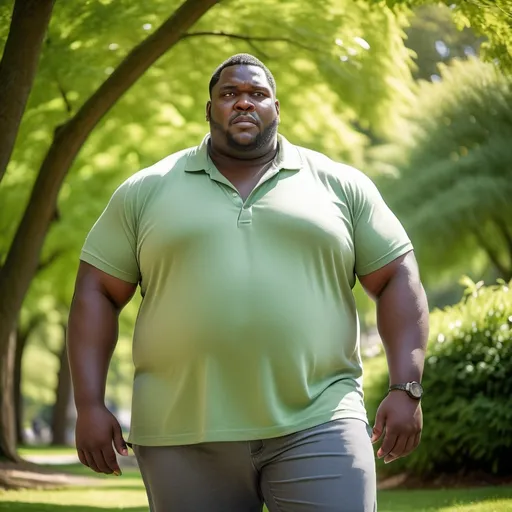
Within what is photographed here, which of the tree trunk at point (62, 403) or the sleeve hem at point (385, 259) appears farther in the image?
the tree trunk at point (62, 403)

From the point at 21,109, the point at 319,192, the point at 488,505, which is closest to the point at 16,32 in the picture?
the point at 21,109

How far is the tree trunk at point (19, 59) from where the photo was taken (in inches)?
360

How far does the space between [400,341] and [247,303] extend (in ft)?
1.73

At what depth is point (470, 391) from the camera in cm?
1155

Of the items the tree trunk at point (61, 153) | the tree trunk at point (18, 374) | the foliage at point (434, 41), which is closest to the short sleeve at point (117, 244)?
the tree trunk at point (61, 153)

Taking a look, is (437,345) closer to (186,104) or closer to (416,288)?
(186,104)

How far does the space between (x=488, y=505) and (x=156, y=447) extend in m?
5.89

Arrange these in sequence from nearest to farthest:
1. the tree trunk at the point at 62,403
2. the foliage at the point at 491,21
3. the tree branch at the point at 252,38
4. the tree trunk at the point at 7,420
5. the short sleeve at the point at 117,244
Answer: the short sleeve at the point at 117,244 → the foliage at the point at 491,21 → the tree branch at the point at 252,38 → the tree trunk at the point at 7,420 → the tree trunk at the point at 62,403

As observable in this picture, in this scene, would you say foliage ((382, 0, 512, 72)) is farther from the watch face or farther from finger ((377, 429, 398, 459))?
finger ((377, 429, 398, 459))

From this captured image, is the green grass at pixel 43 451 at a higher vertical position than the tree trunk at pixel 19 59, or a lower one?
lower

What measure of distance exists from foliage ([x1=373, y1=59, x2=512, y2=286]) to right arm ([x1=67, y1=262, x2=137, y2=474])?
2219cm

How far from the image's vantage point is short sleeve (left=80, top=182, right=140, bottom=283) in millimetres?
3729

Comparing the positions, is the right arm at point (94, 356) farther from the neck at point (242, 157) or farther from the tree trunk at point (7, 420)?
the tree trunk at point (7, 420)

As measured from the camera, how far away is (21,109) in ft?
31.4
